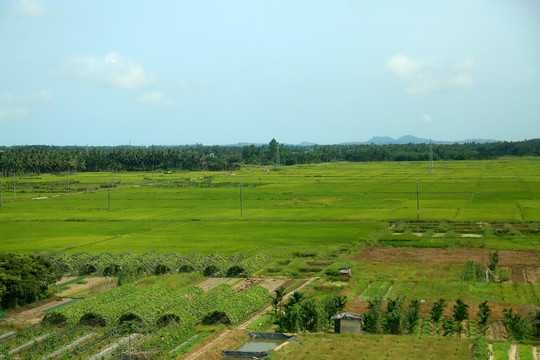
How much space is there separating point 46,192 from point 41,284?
200ft

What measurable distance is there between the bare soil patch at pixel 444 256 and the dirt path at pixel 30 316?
18093 millimetres

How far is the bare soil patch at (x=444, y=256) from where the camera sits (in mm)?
34375

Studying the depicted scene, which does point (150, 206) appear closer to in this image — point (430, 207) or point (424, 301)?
point (430, 207)

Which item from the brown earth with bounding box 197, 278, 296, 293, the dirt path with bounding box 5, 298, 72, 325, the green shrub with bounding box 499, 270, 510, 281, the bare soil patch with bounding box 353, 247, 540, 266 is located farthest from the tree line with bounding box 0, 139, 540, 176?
the dirt path with bounding box 5, 298, 72, 325

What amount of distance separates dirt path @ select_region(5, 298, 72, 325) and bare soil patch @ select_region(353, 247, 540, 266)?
59.4ft

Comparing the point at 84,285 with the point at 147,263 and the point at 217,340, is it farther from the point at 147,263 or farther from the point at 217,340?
the point at 217,340

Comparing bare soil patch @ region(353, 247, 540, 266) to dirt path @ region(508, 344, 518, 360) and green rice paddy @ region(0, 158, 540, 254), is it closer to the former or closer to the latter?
green rice paddy @ region(0, 158, 540, 254)

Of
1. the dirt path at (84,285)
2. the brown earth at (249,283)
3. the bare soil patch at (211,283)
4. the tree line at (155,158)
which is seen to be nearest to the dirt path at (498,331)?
the brown earth at (249,283)

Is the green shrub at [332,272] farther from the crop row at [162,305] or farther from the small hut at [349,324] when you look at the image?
the small hut at [349,324]

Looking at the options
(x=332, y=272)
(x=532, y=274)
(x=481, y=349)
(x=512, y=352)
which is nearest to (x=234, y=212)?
(x=332, y=272)

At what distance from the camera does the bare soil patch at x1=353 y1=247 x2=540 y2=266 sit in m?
34.4

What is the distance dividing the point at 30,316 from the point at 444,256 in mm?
24009

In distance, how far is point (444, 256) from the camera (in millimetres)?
36000

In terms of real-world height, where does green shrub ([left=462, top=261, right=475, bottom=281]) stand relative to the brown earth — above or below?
above
